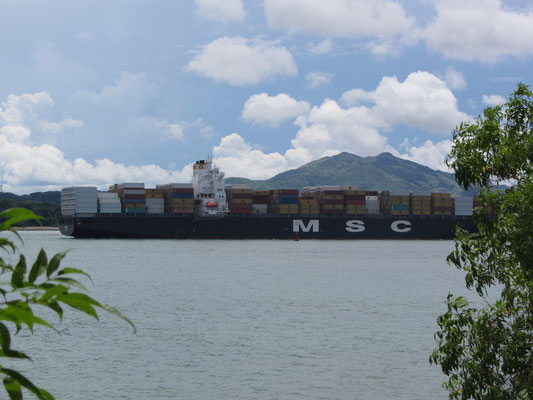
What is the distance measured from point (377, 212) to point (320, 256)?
1684 inches

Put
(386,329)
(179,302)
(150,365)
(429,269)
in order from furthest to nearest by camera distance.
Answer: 1. (429,269)
2. (179,302)
3. (386,329)
4. (150,365)

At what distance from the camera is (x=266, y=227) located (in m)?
97.8

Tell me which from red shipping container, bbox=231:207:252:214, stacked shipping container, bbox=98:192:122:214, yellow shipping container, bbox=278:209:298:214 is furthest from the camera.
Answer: yellow shipping container, bbox=278:209:298:214

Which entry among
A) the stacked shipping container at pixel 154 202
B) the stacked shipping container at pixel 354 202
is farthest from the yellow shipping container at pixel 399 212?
the stacked shipping container at pixel 154 202

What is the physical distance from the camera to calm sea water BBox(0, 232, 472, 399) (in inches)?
645

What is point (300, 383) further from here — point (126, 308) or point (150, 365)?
point (126, 308)

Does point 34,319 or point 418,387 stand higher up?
point 34,319

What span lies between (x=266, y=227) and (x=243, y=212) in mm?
4442

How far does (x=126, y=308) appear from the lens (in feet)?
99.2

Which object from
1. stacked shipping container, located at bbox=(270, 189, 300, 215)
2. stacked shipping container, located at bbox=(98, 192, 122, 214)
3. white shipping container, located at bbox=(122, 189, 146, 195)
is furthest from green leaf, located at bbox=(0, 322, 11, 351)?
stacked shipping container, located at bbox=(270, 189, 300, 215)

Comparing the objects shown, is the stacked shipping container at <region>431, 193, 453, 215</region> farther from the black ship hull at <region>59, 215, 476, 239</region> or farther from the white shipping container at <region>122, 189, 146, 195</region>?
the white shipping container at <region>122, 189, 146, 195</region>

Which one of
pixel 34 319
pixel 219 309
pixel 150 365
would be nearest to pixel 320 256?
pixel 219 309

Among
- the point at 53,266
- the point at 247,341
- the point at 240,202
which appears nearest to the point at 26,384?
the point at 53,266

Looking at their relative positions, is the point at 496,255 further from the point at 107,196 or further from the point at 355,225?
the point at 355,225
